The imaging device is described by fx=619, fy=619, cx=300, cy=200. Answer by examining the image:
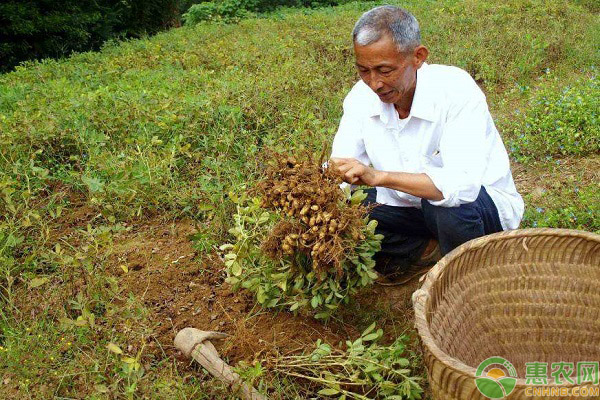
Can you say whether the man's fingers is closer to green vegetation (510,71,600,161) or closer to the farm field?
the farm field

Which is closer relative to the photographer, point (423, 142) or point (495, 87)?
point (423, 142)

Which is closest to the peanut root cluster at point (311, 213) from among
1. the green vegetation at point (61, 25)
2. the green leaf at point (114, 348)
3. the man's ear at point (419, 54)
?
the man's ear at point (419, 54)

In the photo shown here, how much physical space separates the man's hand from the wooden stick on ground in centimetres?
90

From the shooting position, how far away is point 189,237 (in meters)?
3.38

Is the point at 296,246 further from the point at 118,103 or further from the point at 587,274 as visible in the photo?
the point at 118,103

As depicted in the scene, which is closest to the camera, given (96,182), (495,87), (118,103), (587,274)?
(587,274)

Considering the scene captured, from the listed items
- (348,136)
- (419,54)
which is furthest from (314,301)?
(419,54)

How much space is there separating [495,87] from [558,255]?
3.62 meters

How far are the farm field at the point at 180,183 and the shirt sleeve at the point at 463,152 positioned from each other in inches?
27.0

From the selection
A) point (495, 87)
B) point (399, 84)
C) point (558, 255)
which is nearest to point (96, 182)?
point (399, 84)

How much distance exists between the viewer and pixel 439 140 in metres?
2.82

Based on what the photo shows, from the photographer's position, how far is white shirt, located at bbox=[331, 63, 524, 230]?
260 centimetres

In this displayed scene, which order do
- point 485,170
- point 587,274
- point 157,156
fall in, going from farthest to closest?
point 157,156 < point 485,170 < point 587,274

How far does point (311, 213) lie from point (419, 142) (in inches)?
27.5
